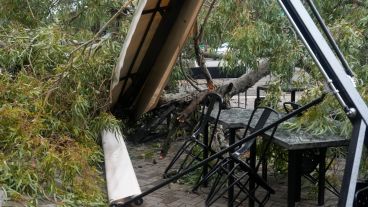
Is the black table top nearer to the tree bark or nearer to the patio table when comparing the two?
the patio table

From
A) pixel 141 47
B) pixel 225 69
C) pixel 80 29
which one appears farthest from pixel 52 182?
pixel 80 29

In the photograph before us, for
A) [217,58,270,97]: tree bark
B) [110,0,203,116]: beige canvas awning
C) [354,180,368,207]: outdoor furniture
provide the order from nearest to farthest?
1. [354,180,368,207]: outdoor furniture
2. [110,0,203,116]: beige canvas awning
3. [217,58,270,97]: tree bark

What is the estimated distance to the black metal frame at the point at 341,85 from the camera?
6.94ft

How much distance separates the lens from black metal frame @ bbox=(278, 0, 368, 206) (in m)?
2.12

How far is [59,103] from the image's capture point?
458cm

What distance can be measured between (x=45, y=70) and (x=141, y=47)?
3.84 ft

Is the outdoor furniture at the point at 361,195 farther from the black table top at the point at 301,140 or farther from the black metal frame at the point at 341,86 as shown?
the black table top at the point at 301,140

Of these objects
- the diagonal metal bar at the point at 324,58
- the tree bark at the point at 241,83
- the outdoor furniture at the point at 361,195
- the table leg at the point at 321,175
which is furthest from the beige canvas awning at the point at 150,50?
the outdoor furniture at the point at 361,195

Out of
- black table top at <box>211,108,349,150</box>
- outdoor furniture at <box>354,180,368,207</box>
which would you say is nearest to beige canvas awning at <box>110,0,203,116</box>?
black table top at <box>211,108,349,150</box>

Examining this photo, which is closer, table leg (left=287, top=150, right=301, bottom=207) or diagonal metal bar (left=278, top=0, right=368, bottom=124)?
diagonal metal bar (left=278, top=0, right=368, bottom=124)

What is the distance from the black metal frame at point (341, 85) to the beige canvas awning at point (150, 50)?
9.00ft

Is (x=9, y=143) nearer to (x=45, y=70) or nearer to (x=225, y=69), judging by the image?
(x=45, y=70)

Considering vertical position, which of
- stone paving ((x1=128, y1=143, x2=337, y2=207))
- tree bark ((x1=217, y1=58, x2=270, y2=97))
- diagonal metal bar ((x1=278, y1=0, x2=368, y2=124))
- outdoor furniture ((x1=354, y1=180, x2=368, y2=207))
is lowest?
stone paving ((x1=128, y1=143, x2=337, y2=207))

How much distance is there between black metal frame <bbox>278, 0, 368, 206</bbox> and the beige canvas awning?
2.74m
